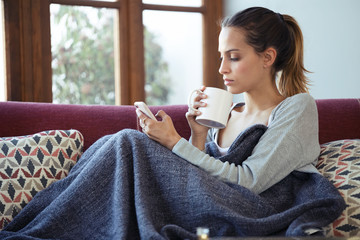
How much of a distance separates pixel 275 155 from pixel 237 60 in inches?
15.1

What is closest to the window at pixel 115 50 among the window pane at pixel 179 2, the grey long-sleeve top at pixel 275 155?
the window pane at pixel 179 2

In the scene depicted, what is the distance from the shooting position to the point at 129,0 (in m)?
2.97

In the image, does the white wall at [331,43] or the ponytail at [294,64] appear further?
the white wall at [331,43]

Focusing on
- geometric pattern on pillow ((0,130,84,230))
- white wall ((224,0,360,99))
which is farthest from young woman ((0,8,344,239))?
white wall ((224,0,360,99))

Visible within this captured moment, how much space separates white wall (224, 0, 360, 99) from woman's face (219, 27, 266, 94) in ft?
2.60

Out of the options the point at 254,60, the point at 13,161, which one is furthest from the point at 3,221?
the point at 254,60

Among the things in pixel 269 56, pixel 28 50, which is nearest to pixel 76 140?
pixel 269 56

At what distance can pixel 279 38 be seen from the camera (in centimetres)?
176

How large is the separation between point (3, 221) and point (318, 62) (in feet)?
5.57

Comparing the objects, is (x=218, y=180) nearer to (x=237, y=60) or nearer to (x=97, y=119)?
(x=237, y=60)

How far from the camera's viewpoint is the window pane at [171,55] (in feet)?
10.2

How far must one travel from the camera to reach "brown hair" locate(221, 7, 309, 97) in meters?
1.71

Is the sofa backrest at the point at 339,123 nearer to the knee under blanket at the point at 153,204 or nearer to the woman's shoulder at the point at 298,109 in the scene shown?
the woman's shoulder at the point at 298,109

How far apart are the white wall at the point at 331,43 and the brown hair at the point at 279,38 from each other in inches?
23.6
